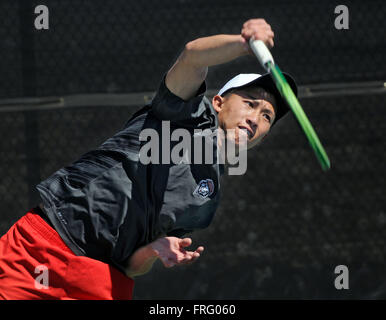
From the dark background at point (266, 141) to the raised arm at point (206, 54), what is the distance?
4.21ft

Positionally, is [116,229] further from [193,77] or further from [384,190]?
[384,190]

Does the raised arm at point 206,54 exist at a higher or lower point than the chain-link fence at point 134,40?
lower

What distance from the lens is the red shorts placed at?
1.82 m

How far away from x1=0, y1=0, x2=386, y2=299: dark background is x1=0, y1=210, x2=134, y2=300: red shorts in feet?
4.03

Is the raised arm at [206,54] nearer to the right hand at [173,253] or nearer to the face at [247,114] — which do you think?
the face at [247,114]

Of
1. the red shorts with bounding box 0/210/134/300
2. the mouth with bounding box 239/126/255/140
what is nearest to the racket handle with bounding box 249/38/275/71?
the mouth with bounding box 239/126/255/140

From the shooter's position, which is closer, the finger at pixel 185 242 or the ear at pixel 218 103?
the finger at pixel 185 242

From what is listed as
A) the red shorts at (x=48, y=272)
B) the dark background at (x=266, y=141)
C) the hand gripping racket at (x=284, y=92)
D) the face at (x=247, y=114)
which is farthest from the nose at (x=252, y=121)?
the dark background at (x=266, y=141)

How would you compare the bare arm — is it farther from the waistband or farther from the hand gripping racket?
the hand gripping racket

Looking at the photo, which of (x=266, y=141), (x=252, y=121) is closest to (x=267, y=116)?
(x=252, y=121)

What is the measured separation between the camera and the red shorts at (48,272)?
1822 millimetres

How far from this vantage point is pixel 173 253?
1.66 metres

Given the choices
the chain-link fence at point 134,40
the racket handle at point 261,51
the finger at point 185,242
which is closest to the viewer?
the racket handle at point 261,51

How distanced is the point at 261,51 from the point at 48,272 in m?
0.79
